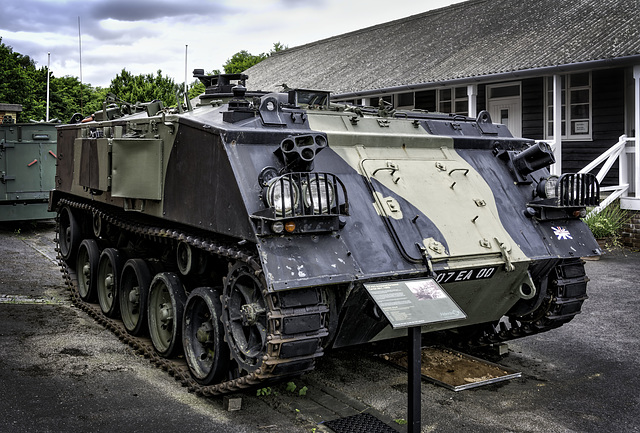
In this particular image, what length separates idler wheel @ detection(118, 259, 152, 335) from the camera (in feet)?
23.0

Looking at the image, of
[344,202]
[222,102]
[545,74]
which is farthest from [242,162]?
[545,74]

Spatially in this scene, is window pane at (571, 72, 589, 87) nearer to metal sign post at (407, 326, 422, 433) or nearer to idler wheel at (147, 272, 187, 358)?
idler wheel at (147, 272, 187, 358)

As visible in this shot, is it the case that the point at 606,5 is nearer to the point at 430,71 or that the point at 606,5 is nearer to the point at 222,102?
the point at 430,71

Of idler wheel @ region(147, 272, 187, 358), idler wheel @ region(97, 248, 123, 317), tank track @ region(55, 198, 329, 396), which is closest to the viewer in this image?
tank track @ region(55, 198, 329, 396)

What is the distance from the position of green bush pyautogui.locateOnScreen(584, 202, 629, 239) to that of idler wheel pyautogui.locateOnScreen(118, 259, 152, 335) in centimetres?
937

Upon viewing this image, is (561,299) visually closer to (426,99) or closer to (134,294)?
(134,294)

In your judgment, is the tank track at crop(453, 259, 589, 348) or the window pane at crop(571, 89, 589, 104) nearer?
the tank track at crop(453, 259, 589, 348)

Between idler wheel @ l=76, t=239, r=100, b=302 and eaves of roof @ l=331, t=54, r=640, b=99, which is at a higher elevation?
eaves of roof @ l=331, t=54, r=640, b=99

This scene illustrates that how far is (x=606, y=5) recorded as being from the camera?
17.5 metres

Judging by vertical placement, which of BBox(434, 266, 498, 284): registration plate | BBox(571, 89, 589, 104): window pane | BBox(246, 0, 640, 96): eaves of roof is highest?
BBox(246, 0, 640, 96): eaves of roof

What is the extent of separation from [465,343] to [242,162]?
10.7 feet

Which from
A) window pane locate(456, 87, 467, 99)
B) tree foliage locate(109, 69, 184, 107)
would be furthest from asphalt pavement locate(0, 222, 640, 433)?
tree foliage locate(109, 69, 184, 107)

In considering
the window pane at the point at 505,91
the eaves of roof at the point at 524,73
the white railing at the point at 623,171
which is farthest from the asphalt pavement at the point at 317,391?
A: the window pane at the point at 505,91

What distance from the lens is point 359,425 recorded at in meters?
5.05
